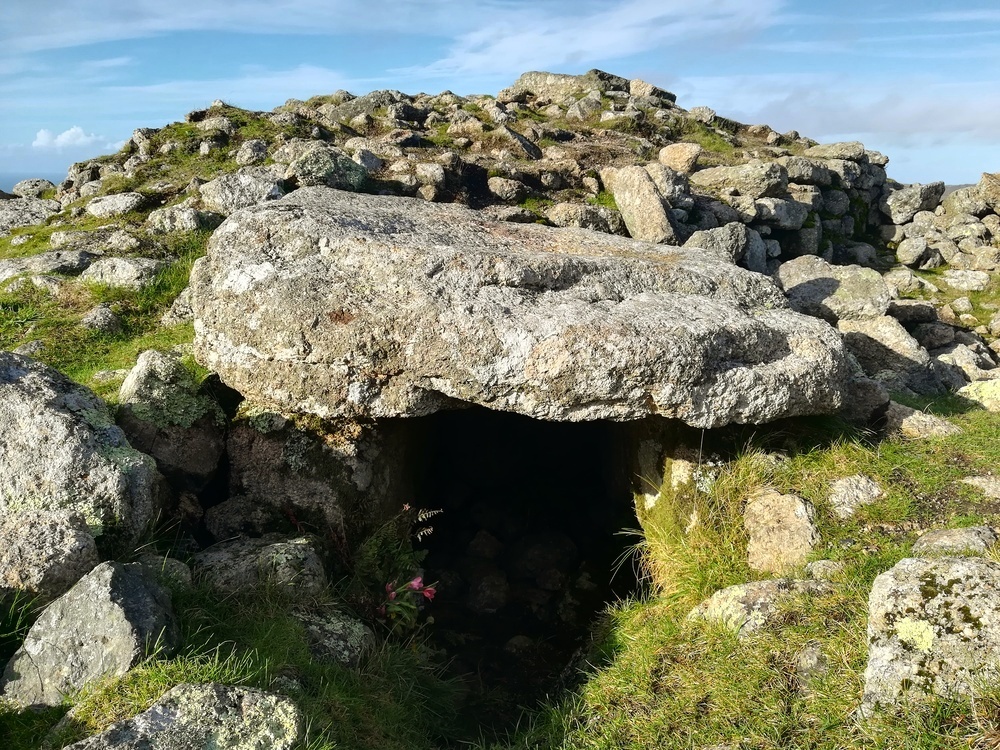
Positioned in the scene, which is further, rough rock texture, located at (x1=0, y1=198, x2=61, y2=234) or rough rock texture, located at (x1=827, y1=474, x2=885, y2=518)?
rough rock texture, located at (x1=0, y1=198, x2=61, y2=234)

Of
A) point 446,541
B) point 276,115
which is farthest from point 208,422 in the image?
point 276,115

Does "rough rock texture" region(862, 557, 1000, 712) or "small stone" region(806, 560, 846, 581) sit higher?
"rough rock texture" region(862, 557, 1000, 712)

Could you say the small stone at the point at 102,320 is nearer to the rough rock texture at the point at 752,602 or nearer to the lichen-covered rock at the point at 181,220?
the lichen-covered rock at the point at 181,220

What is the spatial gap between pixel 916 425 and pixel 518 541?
17.6 feet

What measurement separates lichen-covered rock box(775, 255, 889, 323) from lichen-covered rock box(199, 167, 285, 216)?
9.61 meters

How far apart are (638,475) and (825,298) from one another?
6948mm

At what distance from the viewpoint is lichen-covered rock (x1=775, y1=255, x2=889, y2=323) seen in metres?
14.0

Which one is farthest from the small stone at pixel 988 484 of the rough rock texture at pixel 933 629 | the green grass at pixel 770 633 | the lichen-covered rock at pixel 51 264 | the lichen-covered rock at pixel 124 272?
the lichen-covered rock at pixel 51 264

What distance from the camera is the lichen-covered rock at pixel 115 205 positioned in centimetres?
1501

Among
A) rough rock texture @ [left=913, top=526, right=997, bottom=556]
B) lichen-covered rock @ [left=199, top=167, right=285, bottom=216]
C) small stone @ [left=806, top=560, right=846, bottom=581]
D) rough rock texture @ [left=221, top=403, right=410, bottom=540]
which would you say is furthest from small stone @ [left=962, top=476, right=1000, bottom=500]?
lichen-covered rock @ [left=199, top=167, right=285, bottom=216]

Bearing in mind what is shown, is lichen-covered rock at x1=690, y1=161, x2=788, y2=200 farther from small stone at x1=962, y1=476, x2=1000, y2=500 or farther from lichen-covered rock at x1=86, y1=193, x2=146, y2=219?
lichen-covered rock at x1=86, y1=193, x2=146, y2=219

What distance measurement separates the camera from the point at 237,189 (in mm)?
13977

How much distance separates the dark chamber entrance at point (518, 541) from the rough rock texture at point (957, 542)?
10.5 ft

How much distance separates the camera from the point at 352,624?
23.7ft
